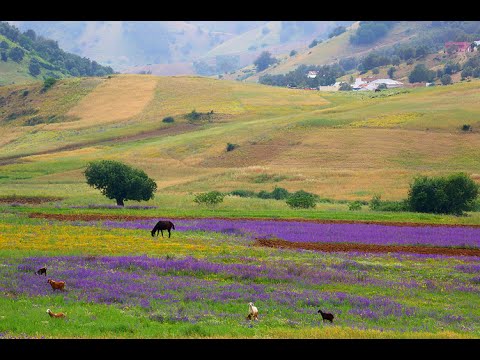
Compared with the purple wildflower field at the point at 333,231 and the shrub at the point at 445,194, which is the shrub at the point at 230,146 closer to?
the shrub at the point at 445,194

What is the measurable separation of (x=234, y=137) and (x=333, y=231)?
255 ft

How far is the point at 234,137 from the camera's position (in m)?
120

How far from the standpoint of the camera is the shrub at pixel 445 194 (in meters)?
59.5

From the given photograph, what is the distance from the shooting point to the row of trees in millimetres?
59719

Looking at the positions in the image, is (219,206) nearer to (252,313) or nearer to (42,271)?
(42,271)

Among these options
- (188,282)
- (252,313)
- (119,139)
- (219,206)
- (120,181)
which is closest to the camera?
(252,313)

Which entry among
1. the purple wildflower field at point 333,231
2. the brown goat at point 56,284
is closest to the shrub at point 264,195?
the purple wildflower field at point 333,231

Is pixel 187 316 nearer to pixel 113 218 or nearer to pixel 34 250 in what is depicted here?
pixel 34 250

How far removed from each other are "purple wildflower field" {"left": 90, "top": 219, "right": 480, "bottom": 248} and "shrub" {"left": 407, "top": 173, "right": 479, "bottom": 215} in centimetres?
1325

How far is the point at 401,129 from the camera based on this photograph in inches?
4646

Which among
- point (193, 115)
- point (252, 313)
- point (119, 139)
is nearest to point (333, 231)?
point (252, 313)

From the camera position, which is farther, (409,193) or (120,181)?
(120,181)
